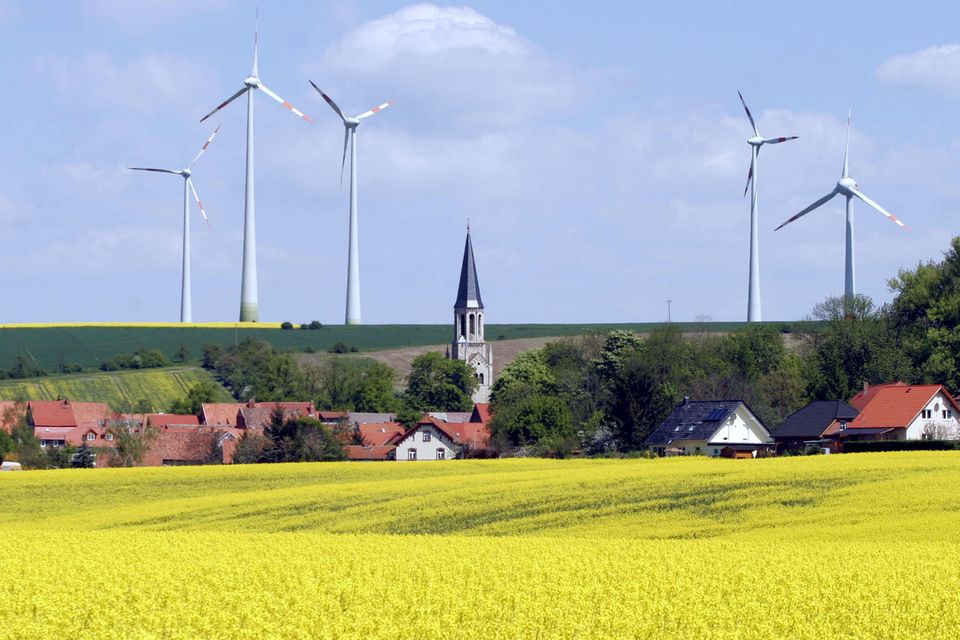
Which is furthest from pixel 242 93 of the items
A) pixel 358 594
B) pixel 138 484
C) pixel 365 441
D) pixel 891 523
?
pixel 358 594

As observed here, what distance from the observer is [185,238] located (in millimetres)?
177250

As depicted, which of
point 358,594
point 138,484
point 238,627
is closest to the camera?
point 238,627

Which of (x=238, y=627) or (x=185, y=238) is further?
(x=185, y=238)

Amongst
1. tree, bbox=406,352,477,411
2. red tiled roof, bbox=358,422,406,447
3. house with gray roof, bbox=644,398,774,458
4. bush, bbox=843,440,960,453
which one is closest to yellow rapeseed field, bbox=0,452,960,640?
bush, bbox=843,440,960,453

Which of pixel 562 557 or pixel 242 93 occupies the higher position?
pixel 242 93

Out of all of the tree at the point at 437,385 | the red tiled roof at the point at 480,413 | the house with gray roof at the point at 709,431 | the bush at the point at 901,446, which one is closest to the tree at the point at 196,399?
the tree at the point at 437,385

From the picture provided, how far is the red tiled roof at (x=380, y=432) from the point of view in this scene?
5212 inches

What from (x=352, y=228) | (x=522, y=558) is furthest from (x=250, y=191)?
(x=522, y=558)

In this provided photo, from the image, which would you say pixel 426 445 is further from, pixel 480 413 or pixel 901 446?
pixel 901 446

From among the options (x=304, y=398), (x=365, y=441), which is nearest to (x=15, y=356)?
(x=304, y=398)

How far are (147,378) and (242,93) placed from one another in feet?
172

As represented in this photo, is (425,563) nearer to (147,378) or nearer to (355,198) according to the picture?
(355,198)

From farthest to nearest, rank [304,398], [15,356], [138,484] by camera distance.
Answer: [15,356] < [304,398] < [138,484]

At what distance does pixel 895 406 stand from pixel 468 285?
103 metres
